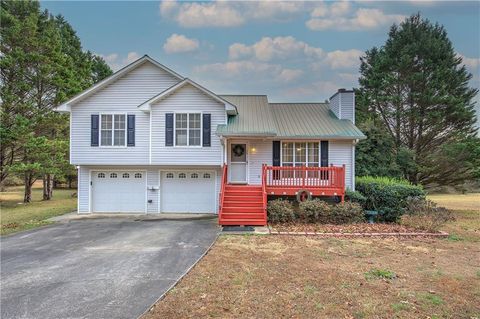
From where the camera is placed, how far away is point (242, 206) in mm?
12000

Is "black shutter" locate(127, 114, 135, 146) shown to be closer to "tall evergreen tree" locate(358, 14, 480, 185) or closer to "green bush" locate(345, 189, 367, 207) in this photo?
"green bush" locate(345, 189, 367, 207)

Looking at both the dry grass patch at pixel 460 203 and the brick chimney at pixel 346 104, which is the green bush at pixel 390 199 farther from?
the dry grass patch at pixel 460 203

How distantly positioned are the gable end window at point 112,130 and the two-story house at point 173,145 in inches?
1.9

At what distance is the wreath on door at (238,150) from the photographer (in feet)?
48.7

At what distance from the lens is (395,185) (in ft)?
42.7

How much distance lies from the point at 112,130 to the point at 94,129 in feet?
2.88

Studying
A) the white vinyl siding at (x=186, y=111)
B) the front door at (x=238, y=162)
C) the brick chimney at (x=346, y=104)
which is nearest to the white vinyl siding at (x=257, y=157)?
the front door at (x=238, y=162)

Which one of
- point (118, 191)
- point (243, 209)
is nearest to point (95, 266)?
point (243, 209)

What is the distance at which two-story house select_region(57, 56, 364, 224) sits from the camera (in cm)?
1391

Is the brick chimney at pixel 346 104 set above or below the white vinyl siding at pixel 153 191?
above

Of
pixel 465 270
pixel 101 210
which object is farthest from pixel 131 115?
pixel 465 270

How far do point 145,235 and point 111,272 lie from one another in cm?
373

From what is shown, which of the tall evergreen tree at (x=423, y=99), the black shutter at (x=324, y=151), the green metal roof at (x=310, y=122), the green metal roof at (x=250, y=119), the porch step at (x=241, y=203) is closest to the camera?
the porch step at (x=241, y=203)

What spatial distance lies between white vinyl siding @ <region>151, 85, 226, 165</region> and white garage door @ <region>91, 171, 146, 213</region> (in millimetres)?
1910
